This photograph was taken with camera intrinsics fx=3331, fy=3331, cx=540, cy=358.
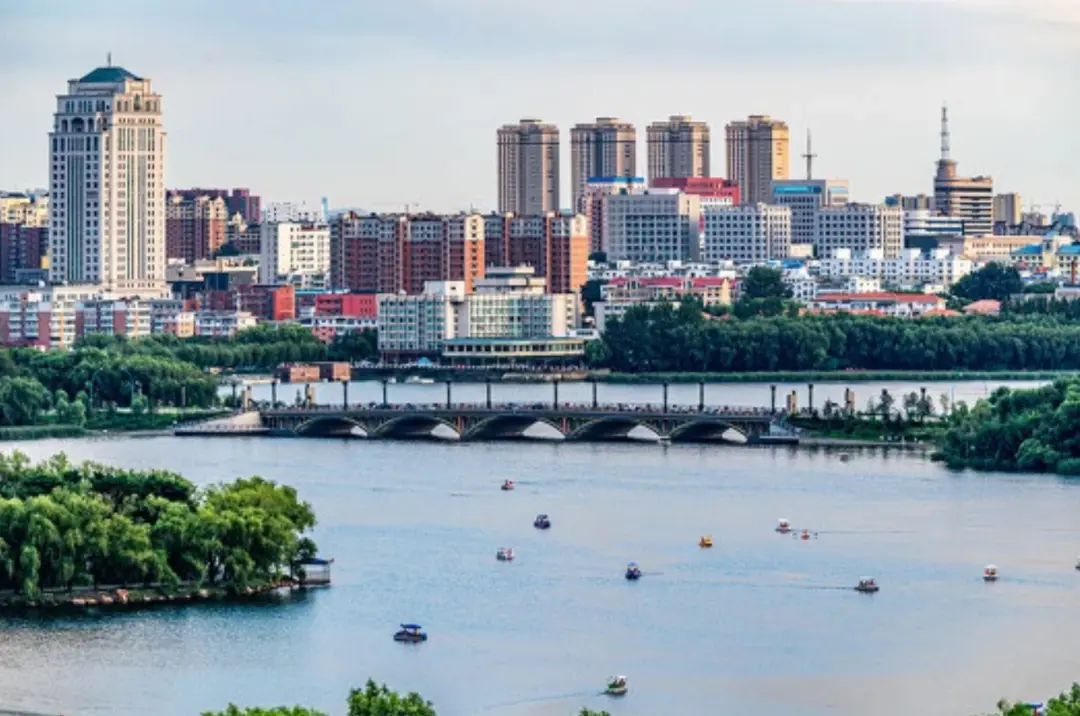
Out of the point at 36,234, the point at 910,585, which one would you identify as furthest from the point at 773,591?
the point at 36,234

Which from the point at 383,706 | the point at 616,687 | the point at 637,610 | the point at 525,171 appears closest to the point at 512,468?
the point at 637,610

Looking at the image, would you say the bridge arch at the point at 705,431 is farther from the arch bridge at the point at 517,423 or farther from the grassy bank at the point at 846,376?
the grassy bank at the point at 846,376

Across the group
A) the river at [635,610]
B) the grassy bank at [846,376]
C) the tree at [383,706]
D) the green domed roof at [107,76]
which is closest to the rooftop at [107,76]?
the green domed roof at [107,76]

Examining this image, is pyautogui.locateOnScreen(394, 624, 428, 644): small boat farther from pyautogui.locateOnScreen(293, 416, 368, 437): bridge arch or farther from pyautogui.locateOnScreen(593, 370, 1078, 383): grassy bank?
pyautogui.locateOnScreen(593, 370, 1078, 383): grassy bank

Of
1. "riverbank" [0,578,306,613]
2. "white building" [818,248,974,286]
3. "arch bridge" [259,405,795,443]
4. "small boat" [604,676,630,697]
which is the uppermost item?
"white building" [818,248,974,286]

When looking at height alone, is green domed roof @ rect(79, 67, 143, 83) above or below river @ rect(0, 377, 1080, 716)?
above

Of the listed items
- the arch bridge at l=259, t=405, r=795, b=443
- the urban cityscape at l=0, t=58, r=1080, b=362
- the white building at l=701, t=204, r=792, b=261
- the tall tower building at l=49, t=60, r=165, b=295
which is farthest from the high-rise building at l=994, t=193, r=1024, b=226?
the arch bridge at l=259, t=405, r=795, b=443
